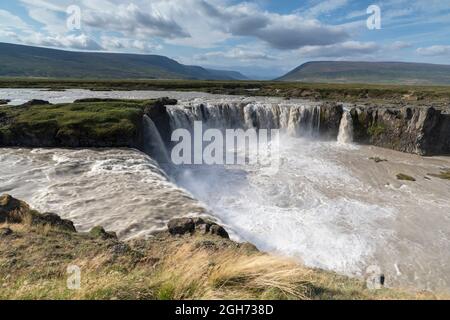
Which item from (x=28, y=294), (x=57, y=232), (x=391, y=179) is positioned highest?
(x=28, y=294)

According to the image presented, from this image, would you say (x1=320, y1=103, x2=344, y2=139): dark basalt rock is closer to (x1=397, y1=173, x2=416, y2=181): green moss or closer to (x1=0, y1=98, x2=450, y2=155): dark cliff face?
(x1=0, y1=98, x2=450, y2=155): dark cliff face

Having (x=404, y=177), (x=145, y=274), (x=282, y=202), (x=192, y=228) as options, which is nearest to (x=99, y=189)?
(x=192, y=228)

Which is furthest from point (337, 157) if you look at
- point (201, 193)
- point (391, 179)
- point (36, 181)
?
point (36, 181)

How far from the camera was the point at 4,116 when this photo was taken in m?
35.5

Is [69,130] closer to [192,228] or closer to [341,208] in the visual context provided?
[192,228]

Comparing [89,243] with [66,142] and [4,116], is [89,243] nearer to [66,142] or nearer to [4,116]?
[66,142]

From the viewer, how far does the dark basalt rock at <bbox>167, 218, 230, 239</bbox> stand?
44.4 ft

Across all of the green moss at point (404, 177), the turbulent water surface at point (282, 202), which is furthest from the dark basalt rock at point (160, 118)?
the green moss at point (404, 177)

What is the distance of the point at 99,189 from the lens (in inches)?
814

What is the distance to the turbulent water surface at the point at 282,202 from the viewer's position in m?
17.6

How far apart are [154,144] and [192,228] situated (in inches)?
1009

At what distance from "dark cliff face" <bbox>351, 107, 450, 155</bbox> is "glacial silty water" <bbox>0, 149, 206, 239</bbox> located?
1531 inches

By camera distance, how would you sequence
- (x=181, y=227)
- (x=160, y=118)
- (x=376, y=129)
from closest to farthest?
(x=181, y=227) < (x=160, y=118) < (x=376, y=129)
